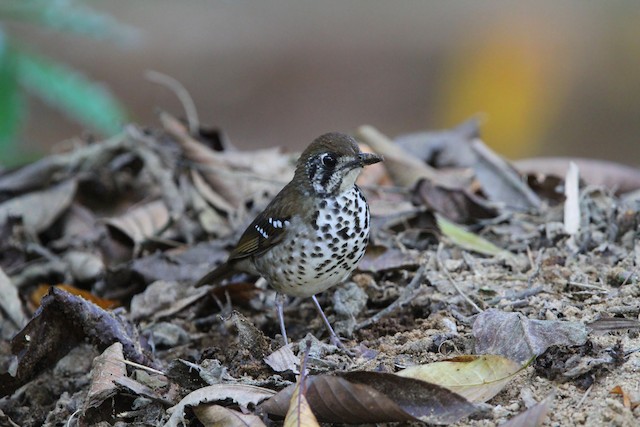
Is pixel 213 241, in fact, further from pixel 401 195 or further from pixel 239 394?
pixel 239 394

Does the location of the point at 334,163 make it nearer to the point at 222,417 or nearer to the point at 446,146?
the point at 222,417

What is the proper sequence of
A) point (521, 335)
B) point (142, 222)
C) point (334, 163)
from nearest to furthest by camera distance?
1. point (521, 335)
2. point (334, 163)
3. point (142, 222)

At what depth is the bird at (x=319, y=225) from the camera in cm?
430

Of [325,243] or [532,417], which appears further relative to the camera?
[325,243]

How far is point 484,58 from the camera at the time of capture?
17281 millimetres

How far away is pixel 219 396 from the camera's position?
3.44m

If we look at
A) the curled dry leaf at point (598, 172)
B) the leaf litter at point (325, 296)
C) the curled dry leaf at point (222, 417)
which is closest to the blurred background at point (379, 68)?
the curled dry leaf at point (598, 172)

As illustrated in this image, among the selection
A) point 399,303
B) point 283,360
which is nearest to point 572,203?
point 399,303

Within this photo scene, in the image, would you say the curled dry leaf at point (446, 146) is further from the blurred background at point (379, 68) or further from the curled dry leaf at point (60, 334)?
the blurred background at point (379, 68)

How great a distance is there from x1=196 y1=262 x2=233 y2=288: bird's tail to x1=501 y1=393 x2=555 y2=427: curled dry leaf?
216 cm

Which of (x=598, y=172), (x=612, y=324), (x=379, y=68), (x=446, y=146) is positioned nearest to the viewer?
(x=612, y=324)

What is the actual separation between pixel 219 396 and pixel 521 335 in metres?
1.25

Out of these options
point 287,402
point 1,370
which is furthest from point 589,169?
point 1,370

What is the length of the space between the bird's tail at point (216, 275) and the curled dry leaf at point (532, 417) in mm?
2157
